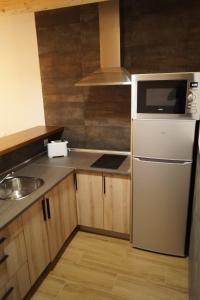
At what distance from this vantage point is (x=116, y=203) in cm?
245

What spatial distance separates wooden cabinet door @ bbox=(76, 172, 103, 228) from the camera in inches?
96.7

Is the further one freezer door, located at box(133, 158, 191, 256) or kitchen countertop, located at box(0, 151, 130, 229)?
freezer door, located at box(133, 158, 191, 256)

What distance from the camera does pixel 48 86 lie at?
2969 mm

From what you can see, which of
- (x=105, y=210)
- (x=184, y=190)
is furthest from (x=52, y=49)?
(x=184, y=190)

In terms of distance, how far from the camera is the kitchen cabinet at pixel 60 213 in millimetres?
2115

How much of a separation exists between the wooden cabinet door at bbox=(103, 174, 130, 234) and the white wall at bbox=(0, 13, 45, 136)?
134cm

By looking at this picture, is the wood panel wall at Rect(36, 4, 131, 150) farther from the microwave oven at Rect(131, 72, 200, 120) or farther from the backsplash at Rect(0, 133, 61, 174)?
the microwave oven at Rect(131, 72, 200, 120)

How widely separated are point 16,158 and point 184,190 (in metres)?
1.66

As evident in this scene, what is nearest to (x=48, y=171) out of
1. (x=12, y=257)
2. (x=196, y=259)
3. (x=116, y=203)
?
(x=116, y=203)

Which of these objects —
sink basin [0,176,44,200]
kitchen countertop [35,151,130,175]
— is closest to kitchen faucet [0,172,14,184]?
sink basin [0,176,44,200]

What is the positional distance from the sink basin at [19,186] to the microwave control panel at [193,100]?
140 centimetres

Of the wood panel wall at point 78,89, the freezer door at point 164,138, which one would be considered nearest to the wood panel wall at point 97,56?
the wood panel wall at point 78,89

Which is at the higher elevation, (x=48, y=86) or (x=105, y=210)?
(x=48, y=86)

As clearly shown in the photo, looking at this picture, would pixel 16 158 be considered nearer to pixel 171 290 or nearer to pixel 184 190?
pixel 184 190
